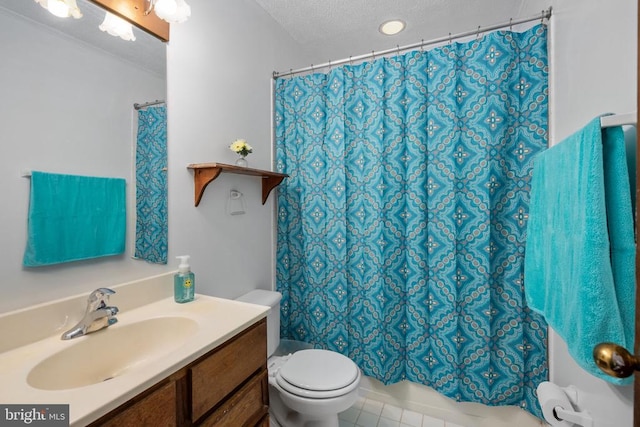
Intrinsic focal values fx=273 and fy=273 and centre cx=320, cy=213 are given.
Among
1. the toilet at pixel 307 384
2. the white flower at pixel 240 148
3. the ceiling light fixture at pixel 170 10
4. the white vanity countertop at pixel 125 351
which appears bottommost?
the toilet at pixel 307 384

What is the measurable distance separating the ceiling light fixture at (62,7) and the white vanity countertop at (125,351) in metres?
0.92

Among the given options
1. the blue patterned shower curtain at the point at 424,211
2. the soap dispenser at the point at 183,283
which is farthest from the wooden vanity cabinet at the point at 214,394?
the blue patterned shower curtain at the point at 424,211

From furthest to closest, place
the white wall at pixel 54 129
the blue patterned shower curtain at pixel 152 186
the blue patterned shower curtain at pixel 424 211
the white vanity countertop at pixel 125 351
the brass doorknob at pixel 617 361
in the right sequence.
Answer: the blue patterned shower curtain at pixel 424 211 < the blue patterned shower curtain at pixel 152 186 < the white wall at pixel 54 129 < the white vanity countertop at pixel 125 351 < the brass doorknob at pixel 617 361

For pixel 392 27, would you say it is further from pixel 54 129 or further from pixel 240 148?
pixel 54 129

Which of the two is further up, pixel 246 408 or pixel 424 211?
pixel 424 211

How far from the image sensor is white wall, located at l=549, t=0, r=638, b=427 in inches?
25.7

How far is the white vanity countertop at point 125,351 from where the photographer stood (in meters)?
0.55

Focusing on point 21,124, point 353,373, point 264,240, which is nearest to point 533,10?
point 264,240

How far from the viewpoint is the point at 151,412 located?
632mm

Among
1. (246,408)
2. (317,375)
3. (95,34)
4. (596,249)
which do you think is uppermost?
(95,34)

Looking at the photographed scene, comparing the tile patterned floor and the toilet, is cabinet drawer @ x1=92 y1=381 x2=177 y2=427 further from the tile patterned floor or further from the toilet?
the tile patterned floor

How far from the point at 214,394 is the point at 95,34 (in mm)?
1265

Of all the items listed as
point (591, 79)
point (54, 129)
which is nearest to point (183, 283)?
point (54, 129)

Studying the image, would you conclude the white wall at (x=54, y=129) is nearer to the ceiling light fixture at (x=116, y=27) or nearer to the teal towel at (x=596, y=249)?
the ceiling light fixture at (x=116, y=27)
